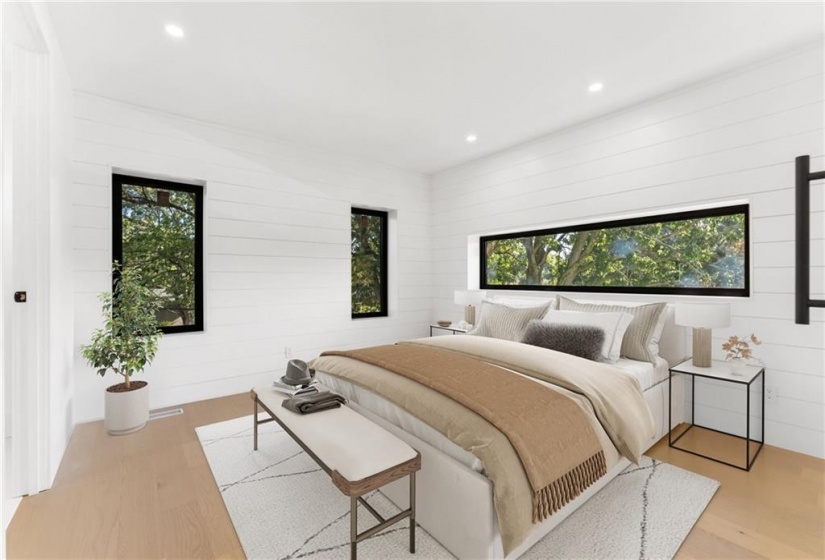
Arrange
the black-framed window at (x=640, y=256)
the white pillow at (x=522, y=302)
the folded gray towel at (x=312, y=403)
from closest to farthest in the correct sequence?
the folded gray towel at (x=312, y=403), the black-framed window at (x=640, y=256), the white pillow at (x=522, y=302)

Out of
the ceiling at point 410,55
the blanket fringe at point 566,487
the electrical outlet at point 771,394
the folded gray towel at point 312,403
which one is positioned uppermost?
the ceiling at point 410,55

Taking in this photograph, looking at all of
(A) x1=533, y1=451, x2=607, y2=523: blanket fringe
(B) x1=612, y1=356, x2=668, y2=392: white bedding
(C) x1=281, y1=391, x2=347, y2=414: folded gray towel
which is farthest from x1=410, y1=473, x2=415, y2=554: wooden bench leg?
(B) x1=612, y1=356, x2=668, y2=392: white bedding

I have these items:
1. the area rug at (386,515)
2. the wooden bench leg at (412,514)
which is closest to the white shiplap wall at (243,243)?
the area rug at (386,515)

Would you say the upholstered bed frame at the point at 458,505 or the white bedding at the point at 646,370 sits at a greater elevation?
the white bedding at the point at 646,370

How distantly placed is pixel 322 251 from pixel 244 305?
1066 millimetres

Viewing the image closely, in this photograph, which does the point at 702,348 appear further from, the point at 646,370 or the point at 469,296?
the point at 469,296

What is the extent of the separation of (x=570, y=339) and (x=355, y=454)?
1.91 metres

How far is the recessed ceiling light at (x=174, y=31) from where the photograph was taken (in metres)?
2.44

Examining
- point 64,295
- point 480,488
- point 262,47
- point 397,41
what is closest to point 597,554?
point 480,488

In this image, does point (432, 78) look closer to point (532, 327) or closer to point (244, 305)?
point (532, 327)

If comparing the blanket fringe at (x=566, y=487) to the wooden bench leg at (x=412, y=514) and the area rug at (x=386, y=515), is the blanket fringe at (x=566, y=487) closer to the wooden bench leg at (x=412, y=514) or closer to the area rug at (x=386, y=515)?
the area rug at (x=386, y=515)

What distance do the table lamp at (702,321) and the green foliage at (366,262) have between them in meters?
3.46

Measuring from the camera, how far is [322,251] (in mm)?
4594

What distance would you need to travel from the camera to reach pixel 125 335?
120 inches
